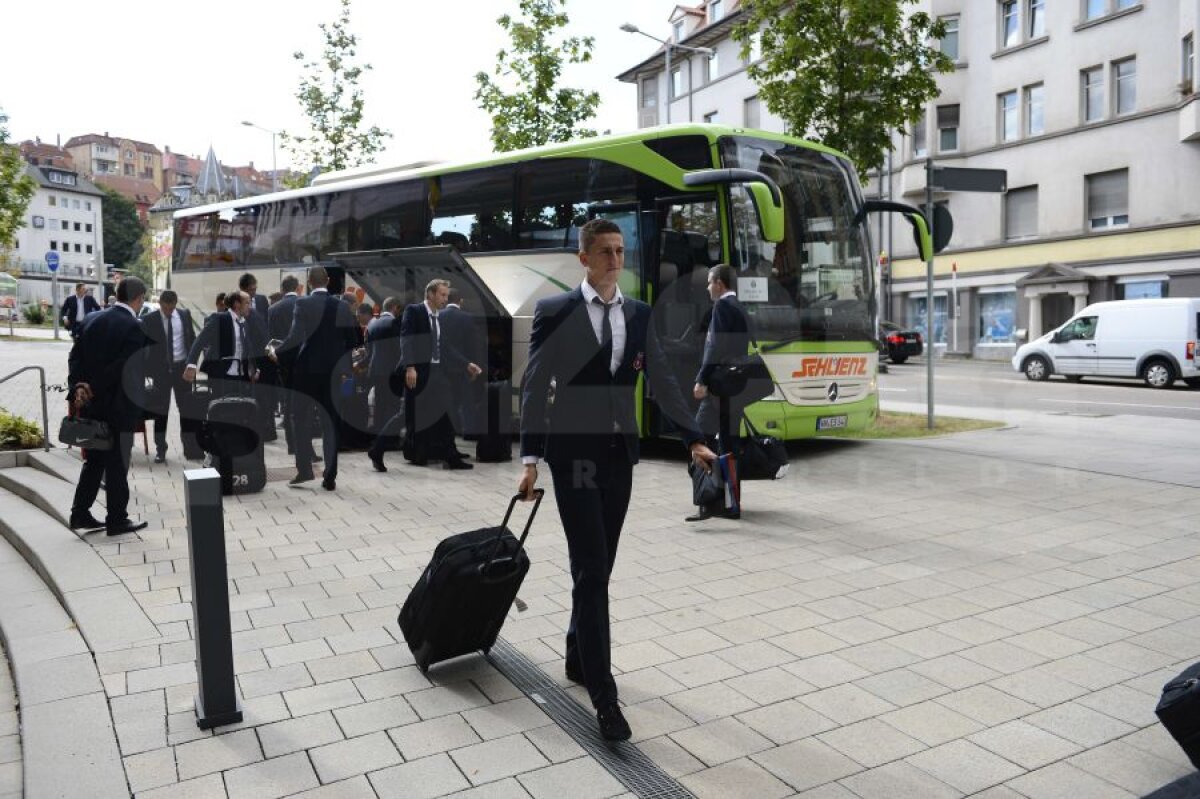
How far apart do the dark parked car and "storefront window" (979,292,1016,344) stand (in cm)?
465

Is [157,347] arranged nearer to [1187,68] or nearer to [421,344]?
[421,344]

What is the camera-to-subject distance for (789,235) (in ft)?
34.2

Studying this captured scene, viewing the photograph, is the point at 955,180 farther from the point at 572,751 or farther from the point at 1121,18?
the point at 1121,18

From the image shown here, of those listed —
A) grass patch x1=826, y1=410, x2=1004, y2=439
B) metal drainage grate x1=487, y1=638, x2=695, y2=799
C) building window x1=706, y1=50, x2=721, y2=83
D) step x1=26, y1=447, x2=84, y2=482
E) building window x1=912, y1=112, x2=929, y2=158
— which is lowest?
metal drainage grate x1=487, y1=638, x2=695, y2=799

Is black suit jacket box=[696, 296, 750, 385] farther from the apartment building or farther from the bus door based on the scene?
the apartment building

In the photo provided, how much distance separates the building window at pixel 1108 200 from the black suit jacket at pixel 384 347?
28567 millimetres

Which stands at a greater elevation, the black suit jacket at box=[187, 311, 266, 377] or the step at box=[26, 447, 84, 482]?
the black suit jacket at box=[187, 311, 266, 377]

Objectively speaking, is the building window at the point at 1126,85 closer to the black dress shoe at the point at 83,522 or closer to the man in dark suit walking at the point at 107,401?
the man in dark suit walking at the point at 107,401

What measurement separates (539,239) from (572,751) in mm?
9134

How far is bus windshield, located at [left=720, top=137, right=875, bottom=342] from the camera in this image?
1022 centimetres

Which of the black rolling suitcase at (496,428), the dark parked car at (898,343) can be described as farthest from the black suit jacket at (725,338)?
the dark parked car at (898,343)

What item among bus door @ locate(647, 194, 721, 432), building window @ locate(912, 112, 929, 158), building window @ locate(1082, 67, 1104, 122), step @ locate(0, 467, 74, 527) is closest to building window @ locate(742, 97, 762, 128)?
building window @ locate(912, 112, 929, 158)

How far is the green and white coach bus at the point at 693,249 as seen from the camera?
1033 cm

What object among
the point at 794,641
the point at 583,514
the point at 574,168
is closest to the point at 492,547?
the point at 583,514
